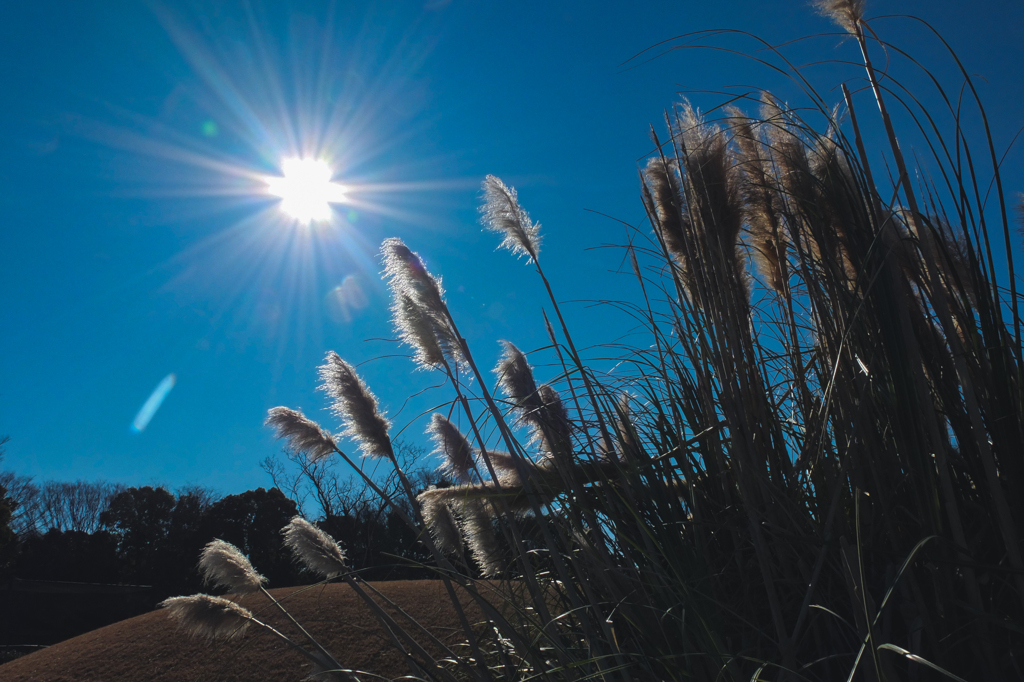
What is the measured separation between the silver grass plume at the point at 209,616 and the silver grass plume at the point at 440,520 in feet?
2.55

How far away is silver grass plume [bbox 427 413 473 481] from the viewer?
2.11m

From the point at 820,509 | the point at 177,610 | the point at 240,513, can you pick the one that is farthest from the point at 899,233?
the point at 240,513

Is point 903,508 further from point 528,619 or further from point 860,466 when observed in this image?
point 528,619

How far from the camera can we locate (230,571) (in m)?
2.13

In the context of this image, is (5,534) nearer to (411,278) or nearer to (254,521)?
(254,521)

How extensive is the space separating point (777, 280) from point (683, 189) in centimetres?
49

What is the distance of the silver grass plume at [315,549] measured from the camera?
2.05 metres

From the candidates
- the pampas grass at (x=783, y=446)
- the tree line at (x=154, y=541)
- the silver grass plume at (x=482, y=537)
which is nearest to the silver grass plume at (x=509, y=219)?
the pampas grass at (x=783, y=446)

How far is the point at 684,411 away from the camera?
162cm

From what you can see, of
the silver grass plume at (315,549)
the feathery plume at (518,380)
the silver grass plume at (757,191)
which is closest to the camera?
the silver grass plume at (757,191)

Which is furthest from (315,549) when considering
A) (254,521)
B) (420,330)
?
(254,521)

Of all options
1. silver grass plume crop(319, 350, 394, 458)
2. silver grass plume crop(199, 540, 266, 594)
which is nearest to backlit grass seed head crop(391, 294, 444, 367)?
silver grass plume crop(319, 350, 394, 458)

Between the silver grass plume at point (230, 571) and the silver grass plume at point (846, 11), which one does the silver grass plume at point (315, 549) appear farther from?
the silver grass plume at point (846, 11)

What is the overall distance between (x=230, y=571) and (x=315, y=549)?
0.37 metres
